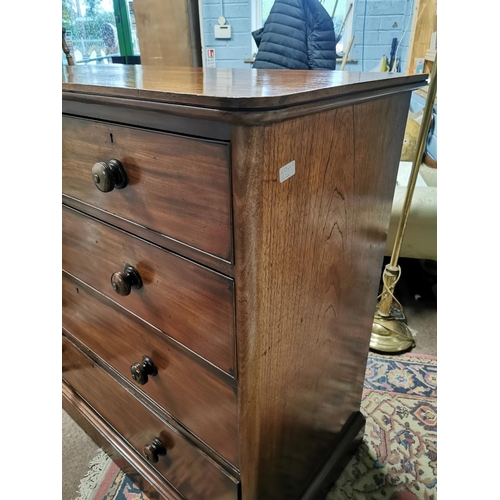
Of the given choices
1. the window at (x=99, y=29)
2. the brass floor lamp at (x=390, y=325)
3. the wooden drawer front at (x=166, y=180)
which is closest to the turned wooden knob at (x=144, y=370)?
the wooden drawer front at (x=166, y=180)

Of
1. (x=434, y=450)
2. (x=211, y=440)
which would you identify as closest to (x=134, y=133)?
(x=211, y=440)

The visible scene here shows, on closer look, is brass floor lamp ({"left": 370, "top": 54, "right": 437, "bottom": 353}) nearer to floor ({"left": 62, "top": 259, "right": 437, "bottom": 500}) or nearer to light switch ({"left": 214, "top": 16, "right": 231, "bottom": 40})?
floor ({"left": 62, "top": 259, "right": 437, "bottom": 500})

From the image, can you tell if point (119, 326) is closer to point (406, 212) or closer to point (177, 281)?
point (177, 281)

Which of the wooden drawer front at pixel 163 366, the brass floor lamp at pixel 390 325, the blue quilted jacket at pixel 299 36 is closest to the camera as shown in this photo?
the wooden drawer front at pixel 163 366

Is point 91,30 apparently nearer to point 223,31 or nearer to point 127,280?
point 223,31

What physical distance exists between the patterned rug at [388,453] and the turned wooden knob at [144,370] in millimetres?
470

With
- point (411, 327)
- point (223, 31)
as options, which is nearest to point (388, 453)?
point (411, 327)

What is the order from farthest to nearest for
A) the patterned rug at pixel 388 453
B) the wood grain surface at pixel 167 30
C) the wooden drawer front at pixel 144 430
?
the wood grain surface at pixel 167 30
the patterned rug at pixel 388 453
the wooden drawer front at pixel 144 430

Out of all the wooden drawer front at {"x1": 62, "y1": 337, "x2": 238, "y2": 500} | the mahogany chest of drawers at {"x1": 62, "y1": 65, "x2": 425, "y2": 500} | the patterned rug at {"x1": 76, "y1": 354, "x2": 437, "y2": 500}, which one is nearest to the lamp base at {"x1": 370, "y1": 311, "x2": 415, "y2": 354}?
the patterned rug at {"x1": 76, "y1": 354, "x2": 437, "y2": 500}

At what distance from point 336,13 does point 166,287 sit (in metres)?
2.62

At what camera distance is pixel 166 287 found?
61cm

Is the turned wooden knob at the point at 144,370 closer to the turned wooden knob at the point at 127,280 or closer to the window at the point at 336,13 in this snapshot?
the turned wooden knob at the point at 127,280

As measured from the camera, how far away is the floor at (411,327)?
1076 mm

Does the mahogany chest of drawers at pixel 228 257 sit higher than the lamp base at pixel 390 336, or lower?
higher
